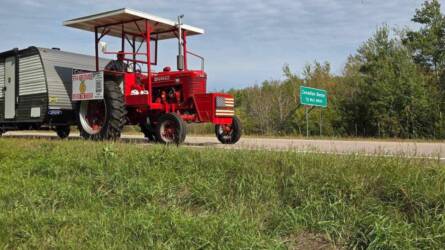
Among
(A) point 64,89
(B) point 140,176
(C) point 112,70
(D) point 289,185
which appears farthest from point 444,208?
(A) point 64,89

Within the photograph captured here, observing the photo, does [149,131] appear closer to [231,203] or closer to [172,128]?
[172,128]

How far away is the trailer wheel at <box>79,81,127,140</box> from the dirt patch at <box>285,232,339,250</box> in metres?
7.21

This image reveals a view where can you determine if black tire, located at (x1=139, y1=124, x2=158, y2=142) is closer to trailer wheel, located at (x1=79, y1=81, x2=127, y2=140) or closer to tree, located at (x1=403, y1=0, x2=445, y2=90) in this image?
trailer wheel, located at (x1=79, y1=81, x2=127, y2=140)

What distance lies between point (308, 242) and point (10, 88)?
1208cm

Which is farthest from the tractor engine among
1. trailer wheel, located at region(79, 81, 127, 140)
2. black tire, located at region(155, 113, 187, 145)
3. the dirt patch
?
the dirt patch

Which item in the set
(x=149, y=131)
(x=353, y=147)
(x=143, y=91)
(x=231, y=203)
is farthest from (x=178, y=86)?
(x=231, y=203)

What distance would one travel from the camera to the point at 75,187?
6.50 m

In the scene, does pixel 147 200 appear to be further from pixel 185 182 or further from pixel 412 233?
pixel 412 233

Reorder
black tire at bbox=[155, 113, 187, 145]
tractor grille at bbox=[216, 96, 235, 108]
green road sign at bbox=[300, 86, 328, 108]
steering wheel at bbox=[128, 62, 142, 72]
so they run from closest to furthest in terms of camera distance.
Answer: black tire at bbox=[155, 113, 187, 145] < tractor grille at bbox=[216, 96, 235, 108] < steering wheel at bbox=[128, 62, 142, 72] < green road sign at bbox=[300, 86, 328, 108]

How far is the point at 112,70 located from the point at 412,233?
9469mm

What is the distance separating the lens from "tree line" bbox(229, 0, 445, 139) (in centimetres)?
3272

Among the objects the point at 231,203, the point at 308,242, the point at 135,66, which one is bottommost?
the point at 308,242

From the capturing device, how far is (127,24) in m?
12.0

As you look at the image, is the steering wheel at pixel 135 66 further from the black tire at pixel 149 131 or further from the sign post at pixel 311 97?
the sign post at pixel 311 97
